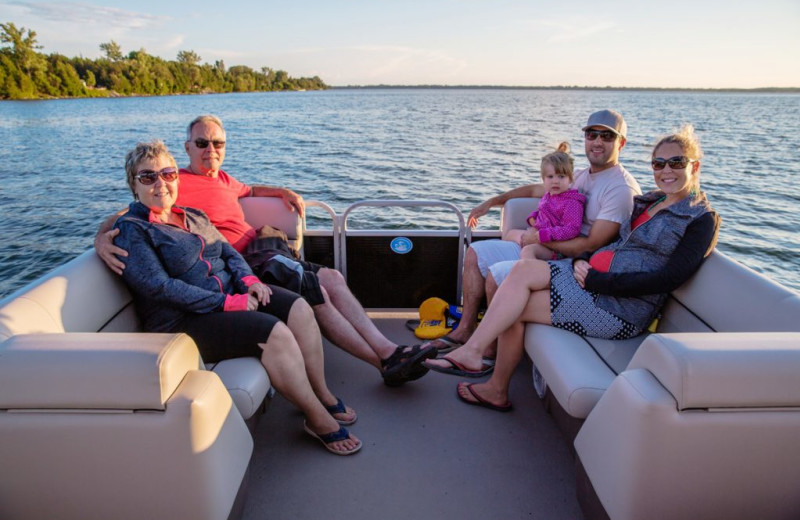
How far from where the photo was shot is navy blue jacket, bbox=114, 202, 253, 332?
2197 mm

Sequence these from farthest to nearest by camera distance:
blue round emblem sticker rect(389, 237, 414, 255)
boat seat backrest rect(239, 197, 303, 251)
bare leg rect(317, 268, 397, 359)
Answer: blue round emblem sticker rect(389, 237, 414, 255)
boat seat backrest rect(239, 197, 303, 251)
bare leg rect(317, 268, 397, 359)

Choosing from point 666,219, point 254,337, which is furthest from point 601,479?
point 254,337

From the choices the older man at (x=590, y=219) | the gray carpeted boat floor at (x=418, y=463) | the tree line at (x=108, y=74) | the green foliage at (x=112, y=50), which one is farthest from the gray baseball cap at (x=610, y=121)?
the green foliage at (x=112, y=50)

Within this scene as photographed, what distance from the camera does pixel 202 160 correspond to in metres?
3.04

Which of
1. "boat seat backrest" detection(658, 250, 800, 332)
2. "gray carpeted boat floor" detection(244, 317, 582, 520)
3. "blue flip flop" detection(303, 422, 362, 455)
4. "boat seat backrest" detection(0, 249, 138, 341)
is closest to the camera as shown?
"boat seat backrest" detection(0, 249, 138, 341)

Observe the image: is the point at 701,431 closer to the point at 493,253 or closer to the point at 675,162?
the point at 675,162

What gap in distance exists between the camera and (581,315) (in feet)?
7.88

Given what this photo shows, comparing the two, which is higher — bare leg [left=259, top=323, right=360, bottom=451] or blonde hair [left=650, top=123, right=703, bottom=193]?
blonde hair [left=650, top=123, right=703, bottom=193]

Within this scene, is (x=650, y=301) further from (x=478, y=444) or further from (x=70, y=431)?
(x=70, y=431)

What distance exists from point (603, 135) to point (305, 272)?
171cm

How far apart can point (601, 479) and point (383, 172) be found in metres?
13.4

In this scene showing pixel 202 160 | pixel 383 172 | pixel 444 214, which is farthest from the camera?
pixel 383 172

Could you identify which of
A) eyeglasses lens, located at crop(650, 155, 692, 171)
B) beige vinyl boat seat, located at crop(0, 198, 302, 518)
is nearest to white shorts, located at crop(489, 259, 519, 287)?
eyeglasses lens, located at crop(650, 155, 692, 171)

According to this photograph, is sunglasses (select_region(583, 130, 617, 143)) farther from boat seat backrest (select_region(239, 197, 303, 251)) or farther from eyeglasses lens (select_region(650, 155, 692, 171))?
boat seat backrest (select_region(239, 197, 303, 251))
